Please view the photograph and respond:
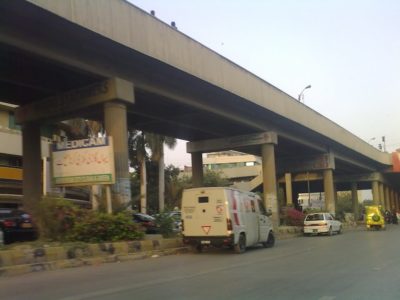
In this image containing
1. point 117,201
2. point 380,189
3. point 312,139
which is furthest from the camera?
point 380,189

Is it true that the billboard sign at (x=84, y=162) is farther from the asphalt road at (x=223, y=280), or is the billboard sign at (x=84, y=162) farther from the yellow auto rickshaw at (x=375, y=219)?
the yellow auto rickshaw at (x=375, y=219)

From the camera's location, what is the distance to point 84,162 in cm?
2025

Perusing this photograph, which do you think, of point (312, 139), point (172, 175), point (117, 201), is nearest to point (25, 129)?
point (117, 201)

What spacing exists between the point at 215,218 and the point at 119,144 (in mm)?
5913

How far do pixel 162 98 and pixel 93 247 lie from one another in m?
11.4

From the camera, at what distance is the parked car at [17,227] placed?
857 inches

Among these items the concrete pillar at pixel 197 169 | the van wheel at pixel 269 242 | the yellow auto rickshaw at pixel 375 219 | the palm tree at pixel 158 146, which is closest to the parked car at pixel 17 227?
the van wheel at pixel 269 242

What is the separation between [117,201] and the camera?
20500mm

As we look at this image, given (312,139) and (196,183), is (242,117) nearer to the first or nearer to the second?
(196,183)

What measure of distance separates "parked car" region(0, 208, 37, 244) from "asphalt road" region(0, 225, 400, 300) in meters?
7.28

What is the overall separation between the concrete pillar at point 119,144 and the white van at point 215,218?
3624 millimetres

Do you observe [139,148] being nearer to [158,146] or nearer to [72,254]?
[158,146]

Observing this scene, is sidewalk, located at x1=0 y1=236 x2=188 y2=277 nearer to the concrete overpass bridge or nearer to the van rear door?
the van rear door

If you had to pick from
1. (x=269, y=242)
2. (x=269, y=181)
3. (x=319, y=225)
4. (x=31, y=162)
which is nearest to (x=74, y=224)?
(x=269, y=242)
